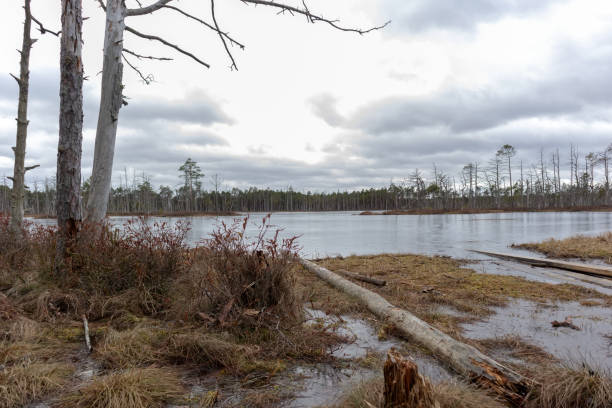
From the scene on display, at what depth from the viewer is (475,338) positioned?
15.4 ft

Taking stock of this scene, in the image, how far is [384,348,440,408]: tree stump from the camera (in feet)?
7.38

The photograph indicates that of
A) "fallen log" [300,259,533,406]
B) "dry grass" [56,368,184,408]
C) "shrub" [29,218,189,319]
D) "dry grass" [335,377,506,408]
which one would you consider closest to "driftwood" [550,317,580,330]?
"fallen log" [300,259,533,406]

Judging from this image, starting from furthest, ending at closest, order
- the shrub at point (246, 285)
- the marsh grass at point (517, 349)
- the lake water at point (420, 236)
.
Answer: the lake water at point (420, 236) < the shrub at point (246, 285) < the marsh grass at point (517, 349)

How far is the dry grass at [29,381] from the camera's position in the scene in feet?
8.68

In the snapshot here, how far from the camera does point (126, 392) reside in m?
2.61

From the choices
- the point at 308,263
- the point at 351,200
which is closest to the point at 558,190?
the point at 351,200

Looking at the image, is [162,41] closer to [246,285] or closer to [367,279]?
[246,285]

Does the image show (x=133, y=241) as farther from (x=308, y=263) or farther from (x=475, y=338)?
(x=308, y=263)

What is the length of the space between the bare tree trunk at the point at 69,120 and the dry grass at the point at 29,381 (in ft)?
9.01

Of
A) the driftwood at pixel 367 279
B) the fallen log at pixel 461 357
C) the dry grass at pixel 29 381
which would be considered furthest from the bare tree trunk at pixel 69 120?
the driftwood at pixel 367 279

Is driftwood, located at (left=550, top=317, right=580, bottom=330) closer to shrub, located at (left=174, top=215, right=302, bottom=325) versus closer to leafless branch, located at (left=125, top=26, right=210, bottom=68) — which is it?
shrub, located at (left=174, top=215, right=302, bottom=325)

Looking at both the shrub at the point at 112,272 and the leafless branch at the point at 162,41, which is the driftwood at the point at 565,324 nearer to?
the shrub at the point at 112,272

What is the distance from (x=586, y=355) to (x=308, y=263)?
7263mm

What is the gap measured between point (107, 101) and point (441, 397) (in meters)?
6.75
